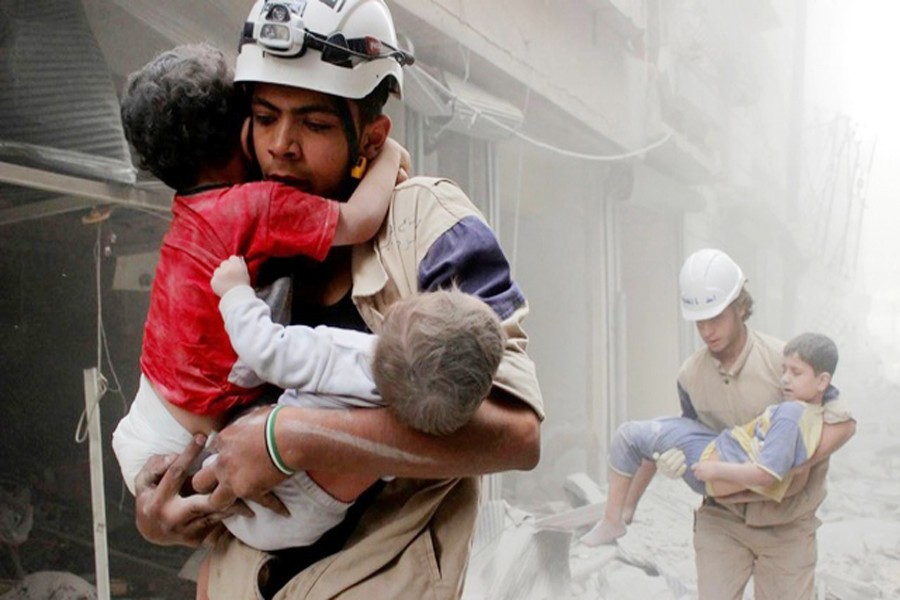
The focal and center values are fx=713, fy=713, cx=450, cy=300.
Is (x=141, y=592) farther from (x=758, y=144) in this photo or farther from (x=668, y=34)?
(x=758, y=144)

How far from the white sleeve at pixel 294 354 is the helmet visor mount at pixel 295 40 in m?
0.47

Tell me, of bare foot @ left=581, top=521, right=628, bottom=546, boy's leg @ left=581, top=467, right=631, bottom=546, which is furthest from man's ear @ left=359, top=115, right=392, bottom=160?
bare foot @ left=581, top=521, right=628, bottom=546

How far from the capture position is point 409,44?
4.79m

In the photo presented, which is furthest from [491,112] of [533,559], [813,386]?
[533,559]

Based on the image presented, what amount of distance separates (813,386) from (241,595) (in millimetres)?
3198

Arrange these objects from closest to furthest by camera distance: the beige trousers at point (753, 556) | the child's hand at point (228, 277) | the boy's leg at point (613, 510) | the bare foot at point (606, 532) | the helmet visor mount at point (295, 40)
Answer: the child's hand at point (228, 277) < the helmet visor mount at point (295, 40) < the beige trousers at point (753, 556) < the boy's leg at point (613, 510) < the bare foot at point (606, 532)

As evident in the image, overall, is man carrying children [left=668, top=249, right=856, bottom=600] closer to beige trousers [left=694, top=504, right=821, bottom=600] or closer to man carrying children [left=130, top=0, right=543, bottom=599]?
beige trousers [left=694, top=504, right=821, bottom=600]

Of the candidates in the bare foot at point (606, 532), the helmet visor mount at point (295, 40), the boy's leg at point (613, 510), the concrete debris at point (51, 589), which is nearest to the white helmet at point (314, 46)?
the helmet visor mount at point (295, 40)

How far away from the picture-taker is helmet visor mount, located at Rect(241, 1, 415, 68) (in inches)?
51.5

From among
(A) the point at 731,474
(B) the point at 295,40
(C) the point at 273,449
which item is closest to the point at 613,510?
(A) the point at 731,474

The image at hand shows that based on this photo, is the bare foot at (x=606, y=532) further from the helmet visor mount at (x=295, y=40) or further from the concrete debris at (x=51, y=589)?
the helmet visor mount at (x=295, y=40)

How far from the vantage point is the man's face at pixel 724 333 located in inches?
159

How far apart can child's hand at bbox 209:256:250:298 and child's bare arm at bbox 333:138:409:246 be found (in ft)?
0.57

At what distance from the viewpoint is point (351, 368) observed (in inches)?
46.0
